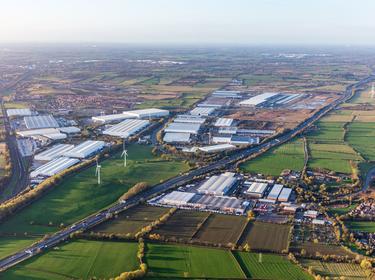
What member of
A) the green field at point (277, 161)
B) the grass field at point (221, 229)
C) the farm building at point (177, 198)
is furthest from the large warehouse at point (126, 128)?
the grass field at point (221, 229)

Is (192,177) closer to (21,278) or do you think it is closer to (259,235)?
(259,235)

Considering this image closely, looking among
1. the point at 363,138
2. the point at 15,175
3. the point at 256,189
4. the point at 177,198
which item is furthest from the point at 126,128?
the point at 363,138

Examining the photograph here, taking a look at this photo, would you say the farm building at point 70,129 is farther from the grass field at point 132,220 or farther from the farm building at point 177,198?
the grass field at point 132,220

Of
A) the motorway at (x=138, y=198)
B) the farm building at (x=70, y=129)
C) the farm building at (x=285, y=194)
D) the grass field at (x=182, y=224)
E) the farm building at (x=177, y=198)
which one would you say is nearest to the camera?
the motorway at (x=138, y=198)

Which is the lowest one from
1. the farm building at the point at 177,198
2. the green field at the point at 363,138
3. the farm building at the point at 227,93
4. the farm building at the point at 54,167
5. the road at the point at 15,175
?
the road at the point at 15,175

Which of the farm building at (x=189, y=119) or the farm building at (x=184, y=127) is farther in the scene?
the farm building at (x=189, y=119)

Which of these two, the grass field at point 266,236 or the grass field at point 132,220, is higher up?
the grass field at point 266,236
